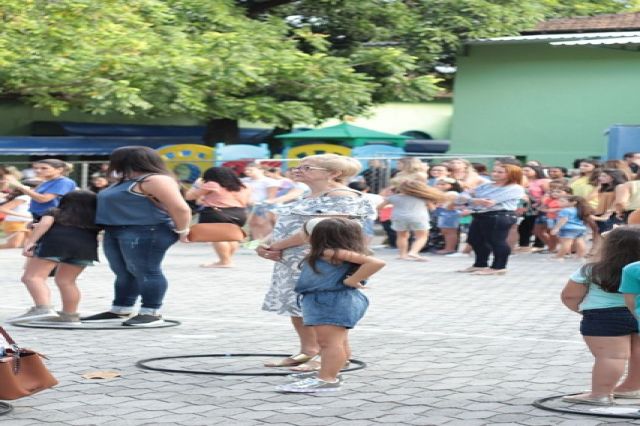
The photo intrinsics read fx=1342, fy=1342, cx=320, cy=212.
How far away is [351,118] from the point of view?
28.8 metres

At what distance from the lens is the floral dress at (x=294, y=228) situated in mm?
7754

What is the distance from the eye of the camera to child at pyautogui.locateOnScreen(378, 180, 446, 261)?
18.5 metres

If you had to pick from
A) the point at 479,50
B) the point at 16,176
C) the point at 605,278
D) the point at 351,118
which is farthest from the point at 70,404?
the point at 479,50

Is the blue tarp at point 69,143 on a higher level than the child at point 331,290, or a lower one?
higher

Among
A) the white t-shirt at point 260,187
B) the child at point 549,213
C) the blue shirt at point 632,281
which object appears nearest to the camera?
the blue shirt at point 632,281

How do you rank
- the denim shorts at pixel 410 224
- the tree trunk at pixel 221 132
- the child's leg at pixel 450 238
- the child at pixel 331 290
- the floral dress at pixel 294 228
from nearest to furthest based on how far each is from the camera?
1. the child at pixel 331 290
2. the floral dress at pixel 294 228
3. the denim shorts at pixel 410 224
4. the child's leg at pixel 450 238
5. the tree trunk at pixel 221 132

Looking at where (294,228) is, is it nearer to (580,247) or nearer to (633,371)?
(633,371)

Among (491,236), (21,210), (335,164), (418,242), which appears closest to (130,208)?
(335,164)

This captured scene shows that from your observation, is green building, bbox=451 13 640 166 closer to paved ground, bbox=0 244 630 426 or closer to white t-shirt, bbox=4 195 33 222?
white t-shirt, bbox=4 195 33 222

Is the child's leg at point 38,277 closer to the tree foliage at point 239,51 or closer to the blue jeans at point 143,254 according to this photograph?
the blue jeans at point 143,254

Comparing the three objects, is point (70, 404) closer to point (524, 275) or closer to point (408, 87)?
point (524, 275)

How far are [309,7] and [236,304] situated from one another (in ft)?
60.6

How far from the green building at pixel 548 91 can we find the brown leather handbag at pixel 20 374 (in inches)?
871

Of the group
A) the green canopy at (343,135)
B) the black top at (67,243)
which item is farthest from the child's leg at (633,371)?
the green canopy at (343,135)
